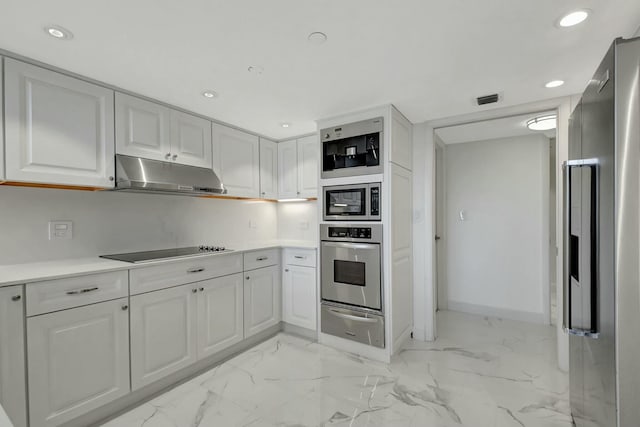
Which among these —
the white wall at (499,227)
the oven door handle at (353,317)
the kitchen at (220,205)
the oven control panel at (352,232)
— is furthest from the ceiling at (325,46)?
the oven door handle at (353,317)

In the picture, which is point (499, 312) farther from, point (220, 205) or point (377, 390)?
point (220, 205)

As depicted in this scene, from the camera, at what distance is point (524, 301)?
11.6 feet

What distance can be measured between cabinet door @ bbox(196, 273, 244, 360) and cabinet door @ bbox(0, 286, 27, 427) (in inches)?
40.6

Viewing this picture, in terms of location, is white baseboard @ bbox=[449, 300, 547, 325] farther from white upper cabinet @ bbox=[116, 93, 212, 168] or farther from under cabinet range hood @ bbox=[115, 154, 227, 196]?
white upper cabinet @ bbox=[116, 93, 212, 168]

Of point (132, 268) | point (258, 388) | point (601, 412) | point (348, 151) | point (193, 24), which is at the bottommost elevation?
point (258, 388)

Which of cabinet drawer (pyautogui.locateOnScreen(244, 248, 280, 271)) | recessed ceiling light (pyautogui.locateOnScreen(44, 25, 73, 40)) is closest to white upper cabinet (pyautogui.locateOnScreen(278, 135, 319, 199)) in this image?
cabinet drawer (pyautogui.locateOnScreen(244, 248, 280, 271))

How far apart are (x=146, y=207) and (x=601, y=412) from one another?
3170 millimetres

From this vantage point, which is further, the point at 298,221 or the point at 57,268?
the point at 298,221

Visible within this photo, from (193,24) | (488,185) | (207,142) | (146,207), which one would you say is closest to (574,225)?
(193,24)

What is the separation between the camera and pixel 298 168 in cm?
346

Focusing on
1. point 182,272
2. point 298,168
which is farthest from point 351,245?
point 182,272

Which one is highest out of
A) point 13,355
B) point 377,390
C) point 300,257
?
point 300,257

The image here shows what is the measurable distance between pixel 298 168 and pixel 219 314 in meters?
1.77

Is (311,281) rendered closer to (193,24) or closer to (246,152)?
(246,152)
